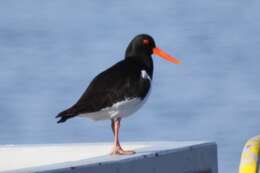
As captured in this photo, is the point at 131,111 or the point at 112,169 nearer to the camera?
the point at 112,169

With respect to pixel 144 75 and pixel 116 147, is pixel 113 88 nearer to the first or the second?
Result: pixel 144 75

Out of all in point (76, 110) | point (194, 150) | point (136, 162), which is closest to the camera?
point (136, 162)

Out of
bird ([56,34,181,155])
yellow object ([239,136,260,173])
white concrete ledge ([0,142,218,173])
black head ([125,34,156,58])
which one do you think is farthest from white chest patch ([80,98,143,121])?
yellow object ([239,136,260,173])

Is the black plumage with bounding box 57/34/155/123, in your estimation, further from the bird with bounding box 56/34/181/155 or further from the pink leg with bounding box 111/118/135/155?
the pink leg with bounding box 111/118/135/155

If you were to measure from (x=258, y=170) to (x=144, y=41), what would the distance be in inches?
139

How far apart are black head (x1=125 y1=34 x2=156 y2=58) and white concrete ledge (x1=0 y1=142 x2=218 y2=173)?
2.91 feet

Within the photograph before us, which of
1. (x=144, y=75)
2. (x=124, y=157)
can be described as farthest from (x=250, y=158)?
(x=144, y=75)

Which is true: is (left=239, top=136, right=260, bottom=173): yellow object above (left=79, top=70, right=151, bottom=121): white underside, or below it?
above

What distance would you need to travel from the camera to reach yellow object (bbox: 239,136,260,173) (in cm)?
247

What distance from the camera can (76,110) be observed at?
197 inches

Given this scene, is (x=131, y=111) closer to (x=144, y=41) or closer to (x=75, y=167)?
(x=144, y=41)

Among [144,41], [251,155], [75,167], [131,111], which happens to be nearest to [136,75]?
[131,111]

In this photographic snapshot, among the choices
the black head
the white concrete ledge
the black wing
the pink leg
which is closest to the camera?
the white concrete ledge

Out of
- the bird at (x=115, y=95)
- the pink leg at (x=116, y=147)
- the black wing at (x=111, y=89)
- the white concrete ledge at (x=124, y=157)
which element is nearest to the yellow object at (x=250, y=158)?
the white concrete ledge at (x=124, y=157)
